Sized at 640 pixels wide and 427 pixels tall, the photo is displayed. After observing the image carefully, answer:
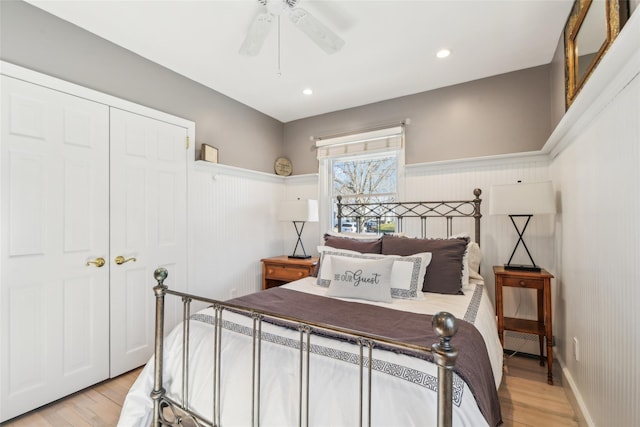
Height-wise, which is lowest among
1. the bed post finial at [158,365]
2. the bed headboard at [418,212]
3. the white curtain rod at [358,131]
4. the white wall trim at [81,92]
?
the bed post finial at [158,365]

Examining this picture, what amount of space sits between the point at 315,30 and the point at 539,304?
2.78 metres

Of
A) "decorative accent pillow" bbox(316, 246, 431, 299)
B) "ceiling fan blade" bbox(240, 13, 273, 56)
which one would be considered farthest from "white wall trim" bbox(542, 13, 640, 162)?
"ceiling fan blade" bbox(240, 13, 273, 56)

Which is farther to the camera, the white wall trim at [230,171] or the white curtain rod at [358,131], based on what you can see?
the white curtain rod at [358,131]

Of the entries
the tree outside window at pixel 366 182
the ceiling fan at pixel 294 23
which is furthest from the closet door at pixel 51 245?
the tree outside window at pixel 366 182

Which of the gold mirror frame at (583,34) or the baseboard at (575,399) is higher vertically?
the gold mirror frame at (583,34)

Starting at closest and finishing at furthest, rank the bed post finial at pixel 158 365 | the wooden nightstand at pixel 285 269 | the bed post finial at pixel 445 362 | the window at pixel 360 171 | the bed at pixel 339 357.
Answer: the bed post finial at pixel 445 362 → the bed at pixel 339 357 → the bed post finial at pixel 158 365 → the wooden nightstand at pixel 285 269 → the window at pixel 360 171

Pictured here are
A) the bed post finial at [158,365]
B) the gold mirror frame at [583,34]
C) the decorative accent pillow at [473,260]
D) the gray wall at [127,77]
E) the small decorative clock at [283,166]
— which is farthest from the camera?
the small decorative clock at [283,166]

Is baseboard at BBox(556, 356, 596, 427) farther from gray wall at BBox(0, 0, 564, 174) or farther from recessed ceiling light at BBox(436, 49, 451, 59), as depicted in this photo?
recessed ceiling light at BBox(436, 49, 451, 59)

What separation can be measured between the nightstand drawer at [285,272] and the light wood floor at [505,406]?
1.59m

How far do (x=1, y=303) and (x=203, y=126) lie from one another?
2.09 metres

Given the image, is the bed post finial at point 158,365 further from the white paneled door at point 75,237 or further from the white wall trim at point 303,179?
the white wall trim at point 303,179

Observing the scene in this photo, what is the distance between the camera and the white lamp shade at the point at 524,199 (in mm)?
2225

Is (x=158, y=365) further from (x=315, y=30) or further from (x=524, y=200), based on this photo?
(x=524, y=200)

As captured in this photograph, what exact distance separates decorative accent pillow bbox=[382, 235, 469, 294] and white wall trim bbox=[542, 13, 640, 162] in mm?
1057
